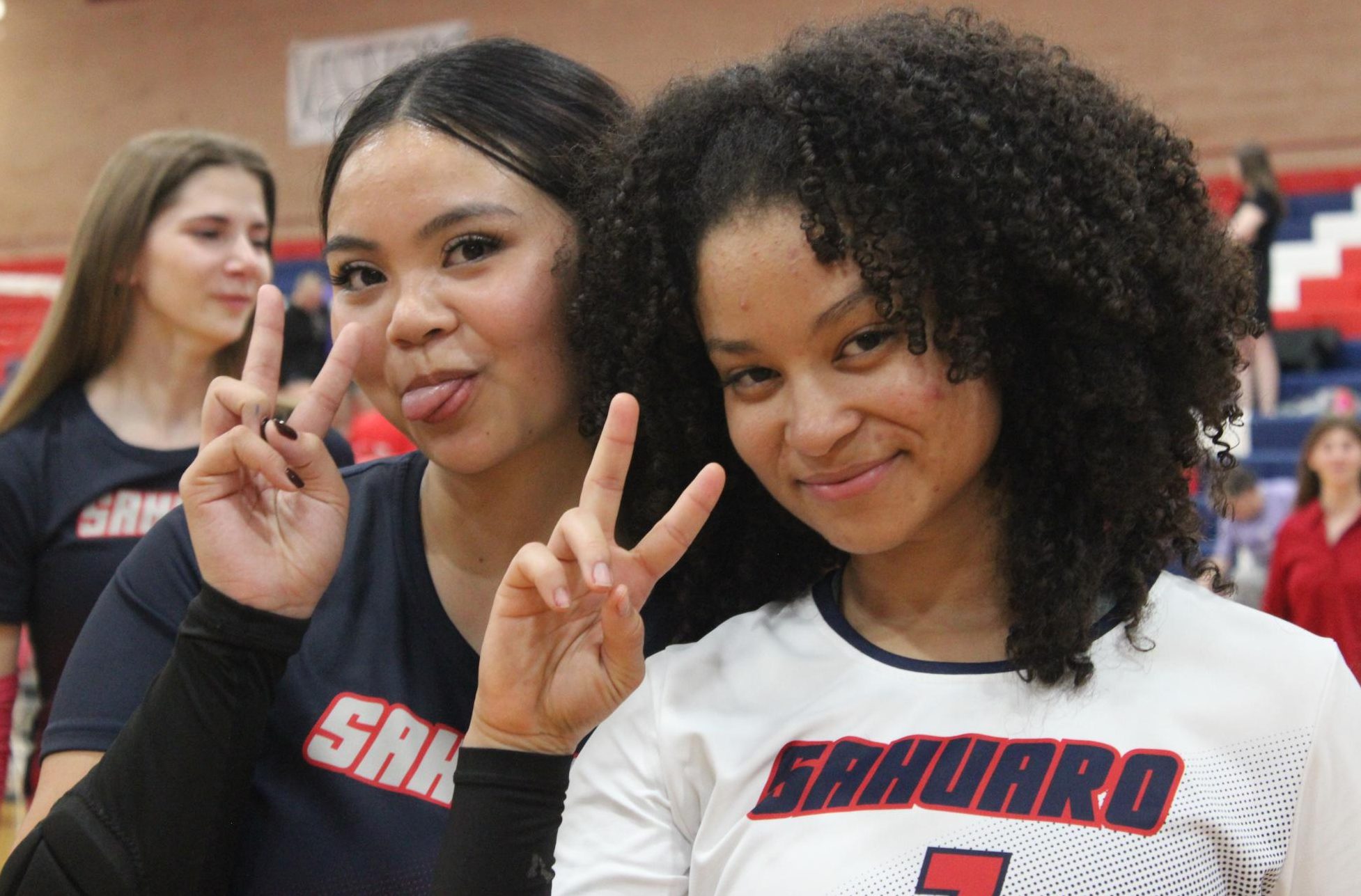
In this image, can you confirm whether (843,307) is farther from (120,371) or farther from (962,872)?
(120,371)

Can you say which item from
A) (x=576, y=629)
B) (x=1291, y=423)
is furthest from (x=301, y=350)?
(x=1291, y=423)

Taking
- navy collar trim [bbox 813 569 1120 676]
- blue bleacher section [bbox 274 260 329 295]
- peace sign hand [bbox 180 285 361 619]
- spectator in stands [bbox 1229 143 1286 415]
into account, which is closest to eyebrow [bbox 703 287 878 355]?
navy collar trim [bbox 813 569 1120 676]

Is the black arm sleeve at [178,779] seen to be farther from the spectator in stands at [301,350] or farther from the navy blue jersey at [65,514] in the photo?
the spectator in stands at [301,350]

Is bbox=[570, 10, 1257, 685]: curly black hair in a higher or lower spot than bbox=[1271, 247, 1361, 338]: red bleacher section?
higher

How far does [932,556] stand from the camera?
151 cm

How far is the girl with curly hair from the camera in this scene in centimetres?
130

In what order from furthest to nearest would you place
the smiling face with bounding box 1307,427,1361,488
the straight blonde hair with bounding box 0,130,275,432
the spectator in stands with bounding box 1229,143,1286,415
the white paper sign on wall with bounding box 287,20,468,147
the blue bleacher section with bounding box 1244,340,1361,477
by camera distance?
the white paper sign on wall with bounding box 287,20,468,147 → the blue bleacher section with bounding box 1244,340,1361,477 → the spectator in stands with bounding box 1229,143,1286,415 → the smiling face with bounding box 1307,427,1361,488 → the straight blonde hair with bounding box 0,130,275,432

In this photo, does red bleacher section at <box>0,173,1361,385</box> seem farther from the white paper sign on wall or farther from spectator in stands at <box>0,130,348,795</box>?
spectator in stands at <box>0,130,348,795</box>

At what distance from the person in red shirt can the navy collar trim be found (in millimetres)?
3790

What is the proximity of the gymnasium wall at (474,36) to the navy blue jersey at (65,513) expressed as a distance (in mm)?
5427

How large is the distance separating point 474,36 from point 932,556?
10.9 metres

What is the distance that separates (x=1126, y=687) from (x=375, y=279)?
98 centimetres

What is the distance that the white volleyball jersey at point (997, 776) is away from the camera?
1.28 meters

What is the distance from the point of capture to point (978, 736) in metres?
1.35
